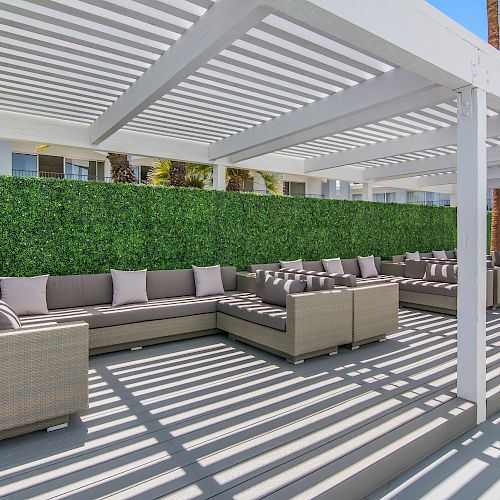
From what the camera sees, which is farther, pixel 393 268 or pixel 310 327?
pixel 393 268

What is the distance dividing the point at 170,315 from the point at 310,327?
192cm

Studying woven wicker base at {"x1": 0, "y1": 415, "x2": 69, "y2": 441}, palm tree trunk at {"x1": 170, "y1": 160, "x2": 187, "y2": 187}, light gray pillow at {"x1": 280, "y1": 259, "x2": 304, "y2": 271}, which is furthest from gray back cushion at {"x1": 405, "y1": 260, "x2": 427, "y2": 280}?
woven wicker base at {"x1": 0, "y1": 415, "x2": 69, "y2": 441}

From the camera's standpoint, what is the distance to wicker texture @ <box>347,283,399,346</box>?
499 cm

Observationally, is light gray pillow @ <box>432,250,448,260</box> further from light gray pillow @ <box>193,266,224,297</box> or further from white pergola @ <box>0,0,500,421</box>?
light gray pillow @ <box>193,266,224,297</box>

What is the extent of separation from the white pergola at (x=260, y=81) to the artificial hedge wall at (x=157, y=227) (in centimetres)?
116

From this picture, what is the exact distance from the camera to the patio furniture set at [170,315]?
2.99 meters

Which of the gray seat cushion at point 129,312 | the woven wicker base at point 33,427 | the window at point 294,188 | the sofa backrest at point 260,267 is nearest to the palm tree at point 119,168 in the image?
the sofa backrest at point 260,267

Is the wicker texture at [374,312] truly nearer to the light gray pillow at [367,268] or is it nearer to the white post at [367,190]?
the light gray pillow at [367,268]

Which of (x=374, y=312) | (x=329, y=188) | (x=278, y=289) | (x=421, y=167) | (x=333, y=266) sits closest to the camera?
(x=374, y=312)

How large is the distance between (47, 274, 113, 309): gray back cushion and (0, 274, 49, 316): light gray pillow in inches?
8.9

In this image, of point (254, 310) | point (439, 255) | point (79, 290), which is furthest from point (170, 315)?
point (439, 255)

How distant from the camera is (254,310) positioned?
500 cm

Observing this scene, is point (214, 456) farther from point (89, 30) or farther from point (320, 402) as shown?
point (89, 30)

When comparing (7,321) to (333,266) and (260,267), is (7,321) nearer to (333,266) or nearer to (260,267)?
(260,267)
